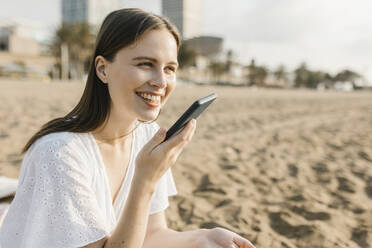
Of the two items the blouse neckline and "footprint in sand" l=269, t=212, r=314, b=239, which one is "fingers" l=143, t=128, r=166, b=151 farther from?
"footprint in sand" l=269, t=212, r=314, b=239

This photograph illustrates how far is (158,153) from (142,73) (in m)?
0.36

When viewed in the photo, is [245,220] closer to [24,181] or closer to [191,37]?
[191,37]

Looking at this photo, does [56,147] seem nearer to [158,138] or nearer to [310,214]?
[158,138]

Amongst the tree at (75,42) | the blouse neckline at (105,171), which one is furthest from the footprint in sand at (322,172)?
the tree at (75,42)

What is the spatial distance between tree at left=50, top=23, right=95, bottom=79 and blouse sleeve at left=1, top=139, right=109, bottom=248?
147 ft

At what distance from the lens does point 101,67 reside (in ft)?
4.87

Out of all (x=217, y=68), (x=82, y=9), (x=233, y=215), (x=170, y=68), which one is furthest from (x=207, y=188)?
(x=82, y=9)

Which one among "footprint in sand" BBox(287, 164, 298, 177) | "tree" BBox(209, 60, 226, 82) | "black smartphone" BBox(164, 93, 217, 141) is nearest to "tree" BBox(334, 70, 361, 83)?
"tree" BBox(209, 60, 226, 82)

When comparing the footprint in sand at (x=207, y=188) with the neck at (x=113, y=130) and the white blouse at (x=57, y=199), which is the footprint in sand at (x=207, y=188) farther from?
the white blouse at (x=57, y=199)

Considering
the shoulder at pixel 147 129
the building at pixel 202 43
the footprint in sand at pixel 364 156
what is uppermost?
the building at pixel 202 43

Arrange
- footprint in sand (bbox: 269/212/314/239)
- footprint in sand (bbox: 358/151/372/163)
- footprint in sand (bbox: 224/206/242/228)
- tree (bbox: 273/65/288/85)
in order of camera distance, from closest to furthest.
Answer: footprint in sand (bbox: 269/212/314/239) < footprint in sand (bbox: 224/206/242/228) < footprint in sand (bbox: 358/151/372/163) < tree (bbox: 273/65/288/85)

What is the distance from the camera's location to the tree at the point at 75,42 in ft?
144

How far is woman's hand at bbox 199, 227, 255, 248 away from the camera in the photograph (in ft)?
5.41

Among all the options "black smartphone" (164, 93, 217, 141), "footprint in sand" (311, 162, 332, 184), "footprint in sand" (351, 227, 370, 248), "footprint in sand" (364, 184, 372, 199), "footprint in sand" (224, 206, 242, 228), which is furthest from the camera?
"footprint in sand" (311, 162, 332, 184)
